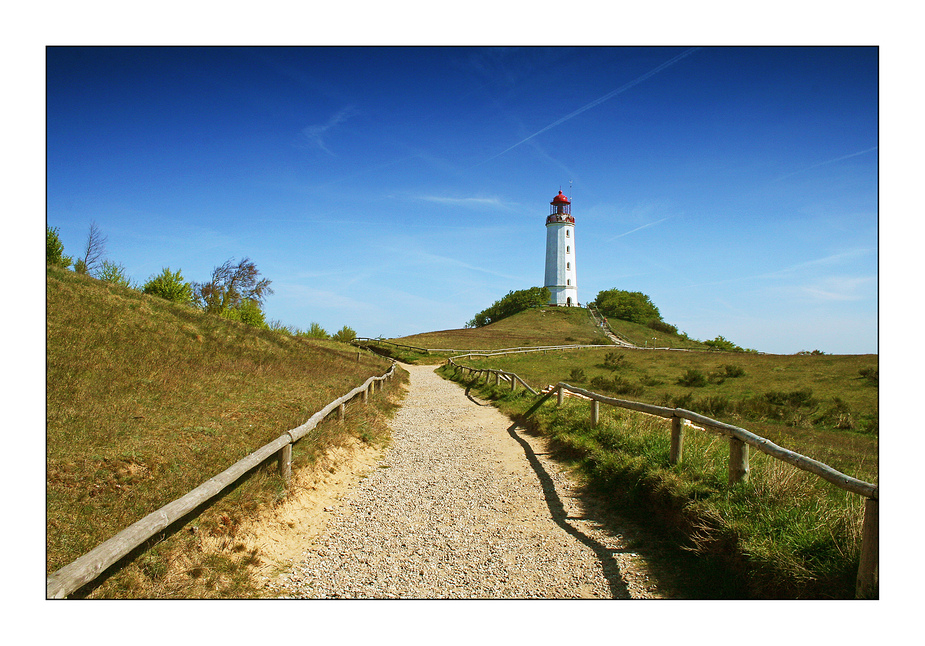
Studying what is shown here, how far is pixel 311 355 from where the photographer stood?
23234 millimetres

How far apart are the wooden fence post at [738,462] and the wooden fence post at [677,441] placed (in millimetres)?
1144

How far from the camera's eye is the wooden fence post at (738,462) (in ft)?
17.4

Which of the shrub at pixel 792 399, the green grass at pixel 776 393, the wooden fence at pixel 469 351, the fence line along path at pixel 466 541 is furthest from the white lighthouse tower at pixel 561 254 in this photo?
the fence line along path at pixel 466 541

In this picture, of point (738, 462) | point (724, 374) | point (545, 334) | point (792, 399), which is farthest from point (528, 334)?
point (738, 462)

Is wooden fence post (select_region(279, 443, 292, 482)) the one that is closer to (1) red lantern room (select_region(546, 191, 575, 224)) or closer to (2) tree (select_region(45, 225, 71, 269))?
(2) tree (select_region(45, 225, 71, 269))

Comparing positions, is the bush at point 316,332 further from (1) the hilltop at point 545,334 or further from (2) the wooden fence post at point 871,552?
(2) the wooden fence post at point 871,552

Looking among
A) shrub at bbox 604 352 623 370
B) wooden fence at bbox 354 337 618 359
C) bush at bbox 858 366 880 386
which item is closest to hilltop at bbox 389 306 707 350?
wooden fence at bbox 354 337 618 359

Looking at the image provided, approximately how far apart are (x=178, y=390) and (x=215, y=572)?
24.7 ft

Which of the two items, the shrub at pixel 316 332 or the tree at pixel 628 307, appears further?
the tree at pixel 628 307

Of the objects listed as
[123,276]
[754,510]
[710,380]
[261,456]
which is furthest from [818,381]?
[123,276]

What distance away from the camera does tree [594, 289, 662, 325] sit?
9344 cm

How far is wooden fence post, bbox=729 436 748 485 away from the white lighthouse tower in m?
86.3

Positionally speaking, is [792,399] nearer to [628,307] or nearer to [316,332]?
[316,332]

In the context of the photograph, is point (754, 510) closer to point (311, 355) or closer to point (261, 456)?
point (261, 456)
